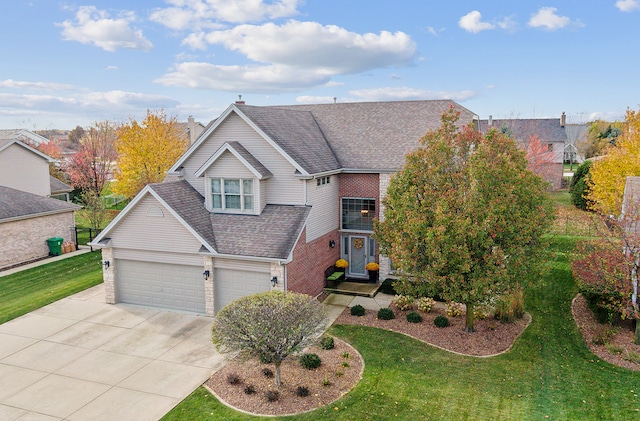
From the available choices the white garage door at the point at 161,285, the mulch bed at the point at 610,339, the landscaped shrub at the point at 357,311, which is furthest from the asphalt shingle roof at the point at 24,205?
the mulch bed at the point at 610,339

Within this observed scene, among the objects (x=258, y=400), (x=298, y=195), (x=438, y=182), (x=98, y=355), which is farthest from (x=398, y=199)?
(x=98, y=355)

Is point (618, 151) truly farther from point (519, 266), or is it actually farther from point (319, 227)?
point (319, 227)

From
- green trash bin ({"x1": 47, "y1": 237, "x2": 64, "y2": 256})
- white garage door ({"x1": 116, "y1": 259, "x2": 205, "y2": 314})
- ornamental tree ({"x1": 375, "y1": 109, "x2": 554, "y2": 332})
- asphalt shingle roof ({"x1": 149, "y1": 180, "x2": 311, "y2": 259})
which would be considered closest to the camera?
ornamental tree ({"x1": 375, "y1": 109, "x2": 554, "y2": 332})

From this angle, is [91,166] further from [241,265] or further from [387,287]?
[387,287]

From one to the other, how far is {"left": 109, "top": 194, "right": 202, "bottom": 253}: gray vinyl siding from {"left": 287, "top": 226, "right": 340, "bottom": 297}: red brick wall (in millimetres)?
4070

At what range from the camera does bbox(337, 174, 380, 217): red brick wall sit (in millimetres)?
22969

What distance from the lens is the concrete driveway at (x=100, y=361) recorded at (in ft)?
41.3

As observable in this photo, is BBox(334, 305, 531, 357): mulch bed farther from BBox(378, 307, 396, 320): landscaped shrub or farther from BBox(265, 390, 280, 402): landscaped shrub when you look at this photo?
BBox(265, 390, 280, 402): landscaped shrub

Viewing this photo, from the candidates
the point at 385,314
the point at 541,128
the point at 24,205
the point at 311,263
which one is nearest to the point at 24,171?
the point at 24,205

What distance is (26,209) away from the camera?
27.5 m

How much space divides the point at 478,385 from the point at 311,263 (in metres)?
9.21

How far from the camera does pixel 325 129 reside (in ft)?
85.4

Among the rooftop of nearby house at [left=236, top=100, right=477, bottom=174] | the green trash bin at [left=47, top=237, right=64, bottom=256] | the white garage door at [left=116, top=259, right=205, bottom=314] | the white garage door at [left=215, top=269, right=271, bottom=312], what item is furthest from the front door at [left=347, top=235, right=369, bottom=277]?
the green trash bin at [left=47, top=237, right=64, bottom=256]

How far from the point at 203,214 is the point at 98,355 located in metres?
7.16
